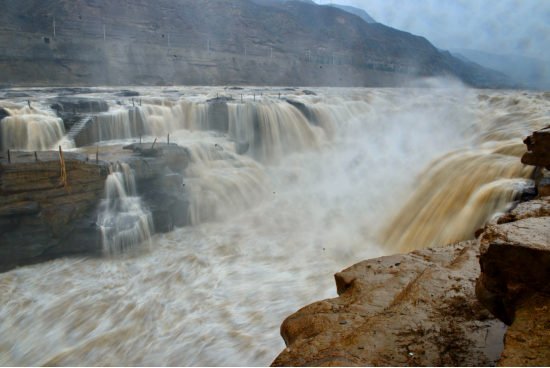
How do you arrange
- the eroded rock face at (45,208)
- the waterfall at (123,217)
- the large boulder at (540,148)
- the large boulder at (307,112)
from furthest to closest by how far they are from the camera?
the large boulder at (307,112) → the waterfall at (123,217) → the eroded rock face at (45,208) → the large boulder at (540,148)

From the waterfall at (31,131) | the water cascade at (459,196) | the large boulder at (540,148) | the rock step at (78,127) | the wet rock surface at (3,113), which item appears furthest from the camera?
the rock step at (78,127)

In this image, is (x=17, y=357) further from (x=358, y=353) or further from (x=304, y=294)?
(x=358, y=353)

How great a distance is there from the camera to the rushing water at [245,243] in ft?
15.5

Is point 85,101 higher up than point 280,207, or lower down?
higher up

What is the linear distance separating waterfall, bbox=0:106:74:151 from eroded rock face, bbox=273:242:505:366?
985cm

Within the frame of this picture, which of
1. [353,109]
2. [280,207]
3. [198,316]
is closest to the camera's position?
[198,316]

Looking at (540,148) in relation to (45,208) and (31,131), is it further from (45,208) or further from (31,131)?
(31,131)

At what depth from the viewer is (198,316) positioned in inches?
202

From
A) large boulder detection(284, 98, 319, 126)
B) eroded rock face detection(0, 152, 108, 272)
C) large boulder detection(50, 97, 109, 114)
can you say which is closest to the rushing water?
eroded rock face detection(0, 152, 108, 272)

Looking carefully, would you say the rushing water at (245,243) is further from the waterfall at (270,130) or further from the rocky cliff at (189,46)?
the rocky cliff at (189,46)

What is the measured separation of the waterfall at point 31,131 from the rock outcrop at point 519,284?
35.8 ft

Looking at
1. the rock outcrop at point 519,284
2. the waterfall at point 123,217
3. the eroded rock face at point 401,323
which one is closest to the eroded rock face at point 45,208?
the waterfall at point 123,217

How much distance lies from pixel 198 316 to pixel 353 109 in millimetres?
14868

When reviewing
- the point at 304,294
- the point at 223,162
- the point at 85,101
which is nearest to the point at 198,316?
the point at 304,294
